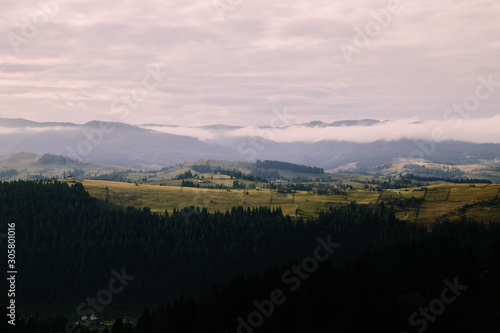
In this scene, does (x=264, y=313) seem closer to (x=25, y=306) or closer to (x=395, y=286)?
(x=395, y=286)

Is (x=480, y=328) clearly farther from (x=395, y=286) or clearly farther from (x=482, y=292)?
(x=395, y=286)

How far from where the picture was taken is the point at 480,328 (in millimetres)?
83812

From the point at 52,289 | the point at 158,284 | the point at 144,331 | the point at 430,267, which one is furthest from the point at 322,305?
the point at 52,289

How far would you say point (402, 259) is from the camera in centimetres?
14750

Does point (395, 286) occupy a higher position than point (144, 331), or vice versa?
point (395, 286)

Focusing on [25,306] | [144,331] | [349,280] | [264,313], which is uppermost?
[349,280]

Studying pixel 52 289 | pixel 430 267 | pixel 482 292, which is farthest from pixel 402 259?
pixel 52 289

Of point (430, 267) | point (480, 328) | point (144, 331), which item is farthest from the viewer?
point (430, 267)

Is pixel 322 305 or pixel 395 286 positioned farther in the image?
pixel 395 286

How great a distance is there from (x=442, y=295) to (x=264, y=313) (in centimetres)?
3587

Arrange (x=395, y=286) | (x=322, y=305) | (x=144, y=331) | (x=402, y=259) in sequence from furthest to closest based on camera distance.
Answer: (x=402, y=259) < (x=395, y=286) < (x=144, y=331) < (x=322, y=305)

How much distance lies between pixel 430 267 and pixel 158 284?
113443 millimetres

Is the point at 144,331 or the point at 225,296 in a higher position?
the point at 225,296

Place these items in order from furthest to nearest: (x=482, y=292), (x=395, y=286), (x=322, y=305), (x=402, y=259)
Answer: (x=402, y=259) < (x=395, y=286) < (x=482, y=292) < (x=322, y=305)
